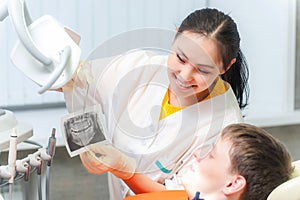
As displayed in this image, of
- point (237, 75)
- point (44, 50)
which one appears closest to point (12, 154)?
point (44, 50)

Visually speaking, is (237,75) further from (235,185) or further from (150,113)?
(235,185)

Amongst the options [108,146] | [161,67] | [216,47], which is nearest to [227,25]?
[216,47]

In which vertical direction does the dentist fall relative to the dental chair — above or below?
above

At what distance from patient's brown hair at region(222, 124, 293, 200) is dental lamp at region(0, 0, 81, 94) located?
15.5 inches

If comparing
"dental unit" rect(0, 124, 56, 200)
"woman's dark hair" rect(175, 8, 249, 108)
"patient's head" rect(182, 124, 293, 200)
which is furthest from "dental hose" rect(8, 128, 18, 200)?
"woman's dark hair" rect(175, 8, 249, 108)

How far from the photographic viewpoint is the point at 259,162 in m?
1.38

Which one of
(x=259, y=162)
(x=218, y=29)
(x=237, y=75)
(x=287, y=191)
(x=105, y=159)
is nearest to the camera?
(x=287, y=191)

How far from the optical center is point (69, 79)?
56.2 inches

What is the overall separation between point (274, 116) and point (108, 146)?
1476 millimetres

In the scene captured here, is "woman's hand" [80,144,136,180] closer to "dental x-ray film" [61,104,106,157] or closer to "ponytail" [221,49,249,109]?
"dental x-ray film" [61,104,106,157]

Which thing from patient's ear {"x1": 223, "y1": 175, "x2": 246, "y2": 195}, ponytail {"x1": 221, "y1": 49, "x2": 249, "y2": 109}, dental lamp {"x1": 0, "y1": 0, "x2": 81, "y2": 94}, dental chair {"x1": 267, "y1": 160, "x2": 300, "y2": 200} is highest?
dental lamp {"x1": 0, "y1": 0, "x2": 81, "y2": 94}

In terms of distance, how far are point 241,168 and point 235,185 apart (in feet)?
0.13

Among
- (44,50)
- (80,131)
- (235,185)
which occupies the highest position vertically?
(44,50)

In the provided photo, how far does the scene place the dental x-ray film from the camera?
57.2 inches
